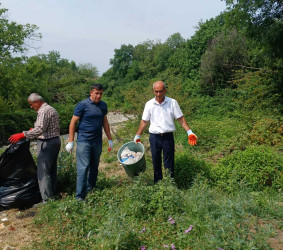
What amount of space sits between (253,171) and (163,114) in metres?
1.69

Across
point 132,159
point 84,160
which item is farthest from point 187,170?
point 84,160

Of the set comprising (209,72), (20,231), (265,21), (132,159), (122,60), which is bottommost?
(20,231)

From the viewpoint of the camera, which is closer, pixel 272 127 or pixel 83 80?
pixel 272 127

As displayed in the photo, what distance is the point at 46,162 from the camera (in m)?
4.03

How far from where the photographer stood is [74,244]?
290cm

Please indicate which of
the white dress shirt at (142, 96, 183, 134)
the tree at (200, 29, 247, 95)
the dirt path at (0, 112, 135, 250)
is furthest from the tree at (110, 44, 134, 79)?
the dirt path at (0, 112, 135, 250)

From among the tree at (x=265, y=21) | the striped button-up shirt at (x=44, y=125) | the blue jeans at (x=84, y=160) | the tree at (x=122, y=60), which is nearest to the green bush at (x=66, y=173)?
the blue jeans at (x=84, y=160)

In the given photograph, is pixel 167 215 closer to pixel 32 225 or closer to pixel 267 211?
pixel 267 211

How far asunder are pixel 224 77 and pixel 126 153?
40.1ft

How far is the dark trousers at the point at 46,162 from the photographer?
4016mm

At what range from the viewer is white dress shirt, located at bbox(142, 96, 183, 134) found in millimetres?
4141

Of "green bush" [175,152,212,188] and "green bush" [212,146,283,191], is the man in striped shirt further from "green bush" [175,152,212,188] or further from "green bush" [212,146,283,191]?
"green bush" [212,146,283,191]

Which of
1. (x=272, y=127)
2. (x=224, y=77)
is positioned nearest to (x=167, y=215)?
(x=272, y=127)

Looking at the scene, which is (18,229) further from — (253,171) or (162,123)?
(253,171)
